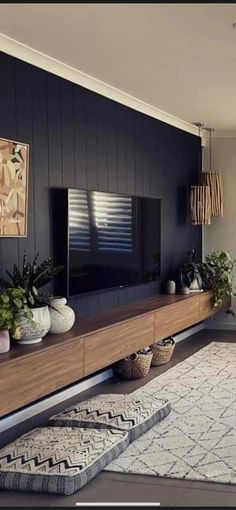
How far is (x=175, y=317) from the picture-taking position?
18.1 ft

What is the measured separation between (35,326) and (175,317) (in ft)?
7.84

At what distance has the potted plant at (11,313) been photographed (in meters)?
3.18

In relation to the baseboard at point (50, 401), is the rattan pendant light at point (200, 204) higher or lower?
higher

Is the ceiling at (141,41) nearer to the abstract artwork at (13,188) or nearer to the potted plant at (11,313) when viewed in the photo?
the abstract artwork at (13,188)

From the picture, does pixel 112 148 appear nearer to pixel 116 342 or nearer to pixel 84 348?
pixel 116 342

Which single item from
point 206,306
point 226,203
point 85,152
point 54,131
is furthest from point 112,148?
point 226,203

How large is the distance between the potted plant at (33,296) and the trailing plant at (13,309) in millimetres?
28

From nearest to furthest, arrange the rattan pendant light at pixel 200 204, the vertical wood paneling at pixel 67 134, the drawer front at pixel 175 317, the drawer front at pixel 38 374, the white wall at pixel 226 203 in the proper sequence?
1. the drawer front at pixel 38 374
2. the vertical wood paneling at pixel 67 134
3. the drawer front at pixel 175 317
4. the rattan pendant light at pixel 200 204
5. the white wall at pixel 226 203

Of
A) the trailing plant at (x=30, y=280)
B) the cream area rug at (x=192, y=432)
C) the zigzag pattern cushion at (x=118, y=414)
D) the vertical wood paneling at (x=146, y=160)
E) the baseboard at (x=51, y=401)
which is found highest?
the vertical wood paneling at (x=146, y=160)

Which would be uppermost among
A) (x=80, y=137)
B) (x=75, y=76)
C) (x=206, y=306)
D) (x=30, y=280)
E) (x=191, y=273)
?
(x=75, y=76)

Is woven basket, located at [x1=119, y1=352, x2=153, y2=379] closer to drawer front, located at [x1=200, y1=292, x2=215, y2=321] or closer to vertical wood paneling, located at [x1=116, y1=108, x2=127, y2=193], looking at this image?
vertical wood paneling, located at [x1=116, y1=108, x2=127, y2=193]

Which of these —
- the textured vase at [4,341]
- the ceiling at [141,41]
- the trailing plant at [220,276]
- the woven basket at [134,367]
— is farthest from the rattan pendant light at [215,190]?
the textured vase at [4,341]

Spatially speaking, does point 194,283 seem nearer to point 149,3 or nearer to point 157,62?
point 157,62

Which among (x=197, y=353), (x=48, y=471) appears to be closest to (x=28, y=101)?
(x=48, y=471)
